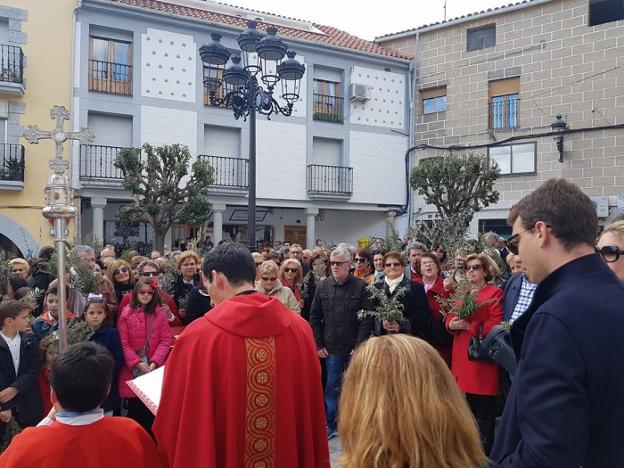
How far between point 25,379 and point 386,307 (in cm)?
287

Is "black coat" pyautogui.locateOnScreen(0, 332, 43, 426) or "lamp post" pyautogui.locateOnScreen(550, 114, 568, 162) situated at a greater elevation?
"lamp post" pyautogui.locateOnScreen(550, 114, 568, 162)

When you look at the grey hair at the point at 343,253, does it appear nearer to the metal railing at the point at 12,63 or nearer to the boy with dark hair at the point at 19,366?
the boy with dark hair at the point at 19,366

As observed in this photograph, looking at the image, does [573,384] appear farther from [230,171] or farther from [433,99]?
[433,99]

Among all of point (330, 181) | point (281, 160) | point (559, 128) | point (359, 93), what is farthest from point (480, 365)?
point (359, 93)

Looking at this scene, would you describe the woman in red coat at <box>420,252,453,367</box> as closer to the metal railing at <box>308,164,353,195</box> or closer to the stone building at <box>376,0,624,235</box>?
the stone building at <box>376,0,624,235</box>

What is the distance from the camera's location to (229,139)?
19016mm

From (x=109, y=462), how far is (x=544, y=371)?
1.56 meters

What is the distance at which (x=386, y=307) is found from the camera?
16.5 feet

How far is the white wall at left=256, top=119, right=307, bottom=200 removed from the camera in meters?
19.1

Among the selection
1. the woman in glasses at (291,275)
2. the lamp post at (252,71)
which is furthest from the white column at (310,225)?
the woman in glasses at (291,275)

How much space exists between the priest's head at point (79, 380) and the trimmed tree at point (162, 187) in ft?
38.7

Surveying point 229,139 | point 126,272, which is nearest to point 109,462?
point 126,272

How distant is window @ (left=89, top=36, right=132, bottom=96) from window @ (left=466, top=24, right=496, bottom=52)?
36.4 ft

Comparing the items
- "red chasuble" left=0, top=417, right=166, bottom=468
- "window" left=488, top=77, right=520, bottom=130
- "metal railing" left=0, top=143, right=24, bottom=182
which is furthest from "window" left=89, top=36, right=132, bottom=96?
"red chasuble" left=0, top=417, right=166, bottom=468
